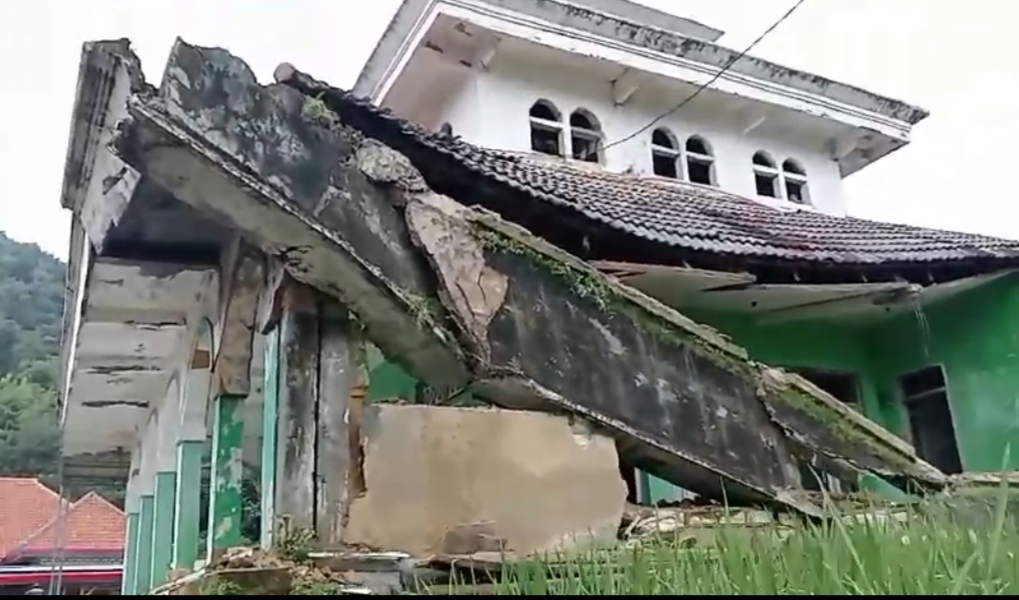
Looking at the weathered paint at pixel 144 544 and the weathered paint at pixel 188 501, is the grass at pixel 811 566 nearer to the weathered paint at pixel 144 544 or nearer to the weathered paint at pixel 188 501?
the weathered paint at pixel 188 501

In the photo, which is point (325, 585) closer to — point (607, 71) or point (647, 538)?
point (647, 538)

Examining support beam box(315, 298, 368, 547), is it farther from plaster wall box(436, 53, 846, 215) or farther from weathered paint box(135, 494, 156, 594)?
plaster wall box(436, 53, 846, 215)

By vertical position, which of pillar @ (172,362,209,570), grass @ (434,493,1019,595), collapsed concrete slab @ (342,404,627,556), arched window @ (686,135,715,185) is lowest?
grass @ (434,493,1019,595)

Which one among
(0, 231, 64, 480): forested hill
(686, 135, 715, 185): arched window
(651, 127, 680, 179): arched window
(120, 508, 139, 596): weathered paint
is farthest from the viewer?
(0, 231, 64, 480): forested hill

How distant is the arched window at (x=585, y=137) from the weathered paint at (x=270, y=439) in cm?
653

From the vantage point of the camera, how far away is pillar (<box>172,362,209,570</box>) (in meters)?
7.28

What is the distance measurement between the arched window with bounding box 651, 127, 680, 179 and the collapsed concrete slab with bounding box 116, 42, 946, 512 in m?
6.32

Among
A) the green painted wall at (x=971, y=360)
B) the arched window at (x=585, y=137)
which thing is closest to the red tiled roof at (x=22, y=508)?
the arched window at (x=585, y=137)

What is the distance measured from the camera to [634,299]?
5.13m

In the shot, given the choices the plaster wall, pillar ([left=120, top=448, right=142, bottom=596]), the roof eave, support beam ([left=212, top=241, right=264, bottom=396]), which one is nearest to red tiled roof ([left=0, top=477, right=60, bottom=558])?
pillar ([left=120, top=448, right=142, bottom=596])

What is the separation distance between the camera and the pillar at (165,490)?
8539mm

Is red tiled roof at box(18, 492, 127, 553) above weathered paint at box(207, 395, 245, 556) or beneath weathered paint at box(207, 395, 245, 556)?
above

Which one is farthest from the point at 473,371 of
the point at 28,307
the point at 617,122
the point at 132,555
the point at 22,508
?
the point at 28,307

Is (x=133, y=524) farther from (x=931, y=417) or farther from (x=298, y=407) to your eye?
(x=931, y=417)
